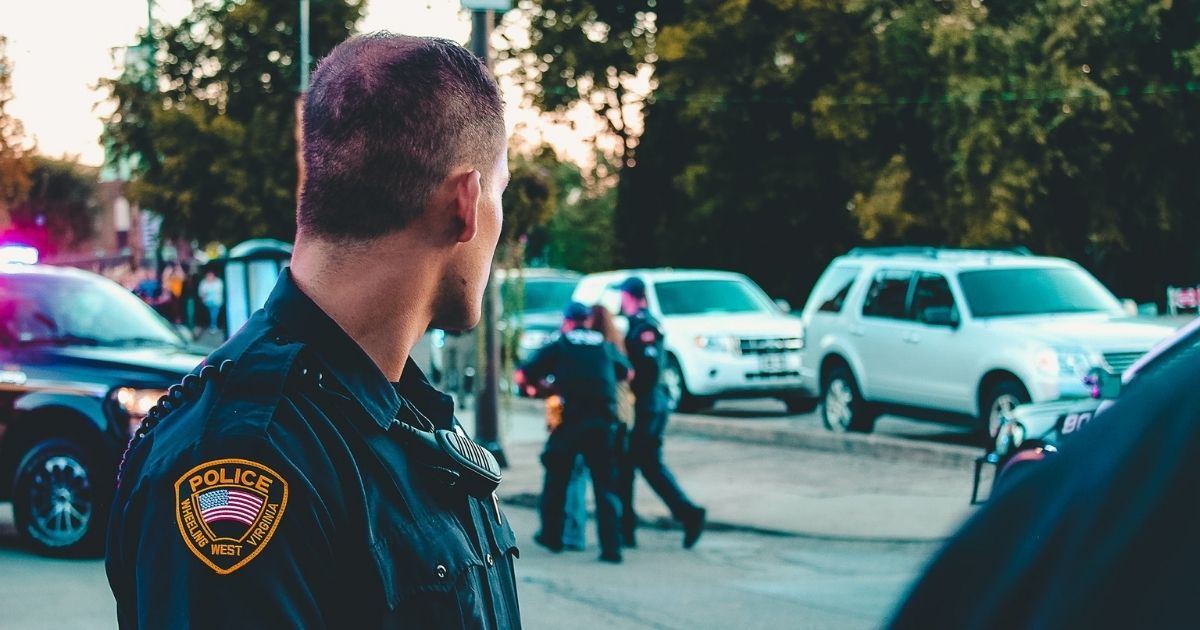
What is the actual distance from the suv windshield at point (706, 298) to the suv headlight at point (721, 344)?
90cm

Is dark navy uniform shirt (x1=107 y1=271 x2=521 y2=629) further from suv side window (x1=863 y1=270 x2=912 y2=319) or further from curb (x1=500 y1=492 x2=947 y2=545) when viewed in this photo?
suv side window (x1=863 y1=270 x2=912 y2=319)

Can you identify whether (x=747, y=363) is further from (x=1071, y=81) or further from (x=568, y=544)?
(x=1071, y=81)

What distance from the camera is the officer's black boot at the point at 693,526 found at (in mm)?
10086

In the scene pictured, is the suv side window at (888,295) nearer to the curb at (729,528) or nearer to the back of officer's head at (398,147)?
the curb at (729,528)

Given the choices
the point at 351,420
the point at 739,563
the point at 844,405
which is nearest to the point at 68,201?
the point at 844,405

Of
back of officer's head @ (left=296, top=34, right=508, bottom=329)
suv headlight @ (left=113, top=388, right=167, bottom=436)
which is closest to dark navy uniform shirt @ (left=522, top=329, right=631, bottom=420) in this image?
suv headlight @ (left=113, top=388, right=167, bottom=436)

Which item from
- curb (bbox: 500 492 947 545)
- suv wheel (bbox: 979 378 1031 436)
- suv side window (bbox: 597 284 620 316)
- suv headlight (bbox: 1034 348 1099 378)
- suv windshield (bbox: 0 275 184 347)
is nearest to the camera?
suv windshield (bbox: 0 275 184 347)

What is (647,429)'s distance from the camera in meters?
10.3

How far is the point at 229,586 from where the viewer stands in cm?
166

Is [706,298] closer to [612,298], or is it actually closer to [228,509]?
[612,298]

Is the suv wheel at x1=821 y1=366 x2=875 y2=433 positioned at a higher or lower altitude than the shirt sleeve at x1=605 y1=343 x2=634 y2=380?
lower

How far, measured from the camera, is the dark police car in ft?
30.3

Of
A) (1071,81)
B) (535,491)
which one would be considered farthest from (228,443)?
(1071,81)

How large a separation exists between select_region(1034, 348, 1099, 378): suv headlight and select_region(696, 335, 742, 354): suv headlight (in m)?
5.77
